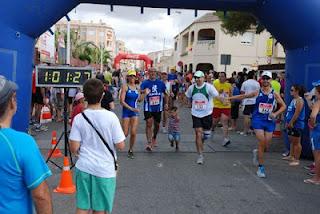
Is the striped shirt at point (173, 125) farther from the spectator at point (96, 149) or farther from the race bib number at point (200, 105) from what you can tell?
the spectator at point (96, 149)

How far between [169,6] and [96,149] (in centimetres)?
659

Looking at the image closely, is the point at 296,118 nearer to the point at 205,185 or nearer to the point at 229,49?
the point at 205,185

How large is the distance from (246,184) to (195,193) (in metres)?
1.09

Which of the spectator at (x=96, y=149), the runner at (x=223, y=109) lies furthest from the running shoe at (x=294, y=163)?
the spectator at (x=96, y=149)

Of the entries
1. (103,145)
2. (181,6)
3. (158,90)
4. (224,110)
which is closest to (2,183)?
(103,145)

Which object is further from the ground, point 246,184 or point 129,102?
point 129,102

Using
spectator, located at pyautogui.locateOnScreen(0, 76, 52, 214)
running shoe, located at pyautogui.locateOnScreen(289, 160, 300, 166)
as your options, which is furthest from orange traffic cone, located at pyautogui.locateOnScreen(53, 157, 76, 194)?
running shoe, located at pyautogui.locateOnScreen(289, 160, 300, 166)

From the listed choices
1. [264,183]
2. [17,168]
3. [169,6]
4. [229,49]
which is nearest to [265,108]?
[264,183]

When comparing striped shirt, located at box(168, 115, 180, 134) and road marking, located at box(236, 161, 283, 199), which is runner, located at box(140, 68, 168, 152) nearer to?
striped shirt, located at box(168, 115, 180, 134)

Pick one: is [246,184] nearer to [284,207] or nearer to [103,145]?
[284,207]

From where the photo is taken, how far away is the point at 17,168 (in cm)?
226

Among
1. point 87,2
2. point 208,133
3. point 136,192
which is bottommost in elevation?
point 136,192

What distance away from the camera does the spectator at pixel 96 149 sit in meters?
3.90

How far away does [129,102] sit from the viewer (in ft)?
29.4
